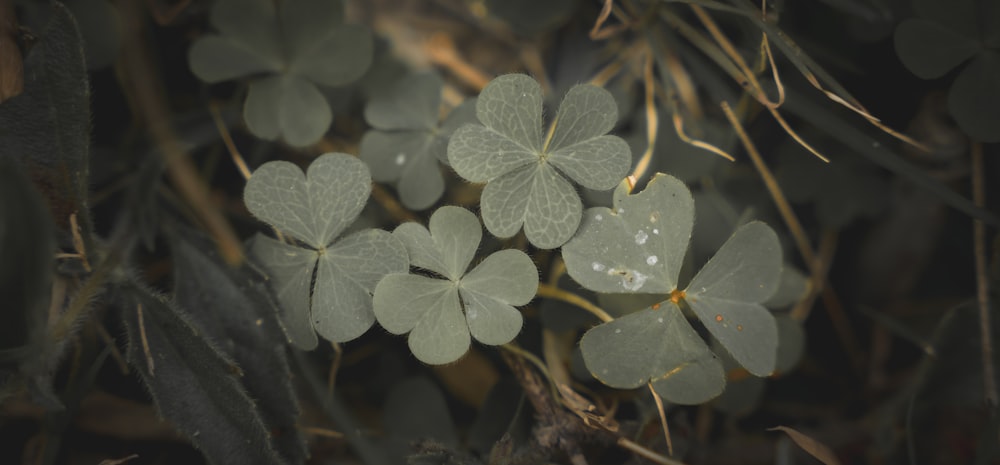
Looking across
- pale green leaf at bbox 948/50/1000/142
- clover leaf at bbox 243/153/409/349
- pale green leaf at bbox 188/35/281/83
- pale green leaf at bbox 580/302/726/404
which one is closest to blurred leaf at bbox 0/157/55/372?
clover leaf at bbox 243/153/409/349

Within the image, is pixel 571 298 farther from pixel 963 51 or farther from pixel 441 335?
pixel 963 51

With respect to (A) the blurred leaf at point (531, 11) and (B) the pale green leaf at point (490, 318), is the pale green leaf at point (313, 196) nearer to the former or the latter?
(B) the pale green leaf at point (490, 318)

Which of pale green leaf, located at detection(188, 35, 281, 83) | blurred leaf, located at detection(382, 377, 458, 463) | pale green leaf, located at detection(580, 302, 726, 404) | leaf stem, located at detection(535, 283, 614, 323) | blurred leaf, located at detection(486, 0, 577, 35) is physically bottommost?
blurred leaf, located at detection(382, 377, 458, 463)

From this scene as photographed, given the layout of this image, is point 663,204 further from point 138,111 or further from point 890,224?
point 138,111

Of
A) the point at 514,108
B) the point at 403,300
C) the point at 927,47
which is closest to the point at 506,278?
the point at 403,300

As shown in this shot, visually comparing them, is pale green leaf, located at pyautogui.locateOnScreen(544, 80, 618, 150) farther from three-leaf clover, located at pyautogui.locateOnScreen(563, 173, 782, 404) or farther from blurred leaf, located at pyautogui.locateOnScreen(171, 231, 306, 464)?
blurred leaf, located at pyautogui.locateOnScreen(171, 231, 306, 464)

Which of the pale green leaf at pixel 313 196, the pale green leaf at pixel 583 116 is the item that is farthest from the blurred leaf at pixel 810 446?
the pale green leaf at pixel 313 196

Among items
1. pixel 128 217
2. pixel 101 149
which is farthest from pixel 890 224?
pixel 101 149
